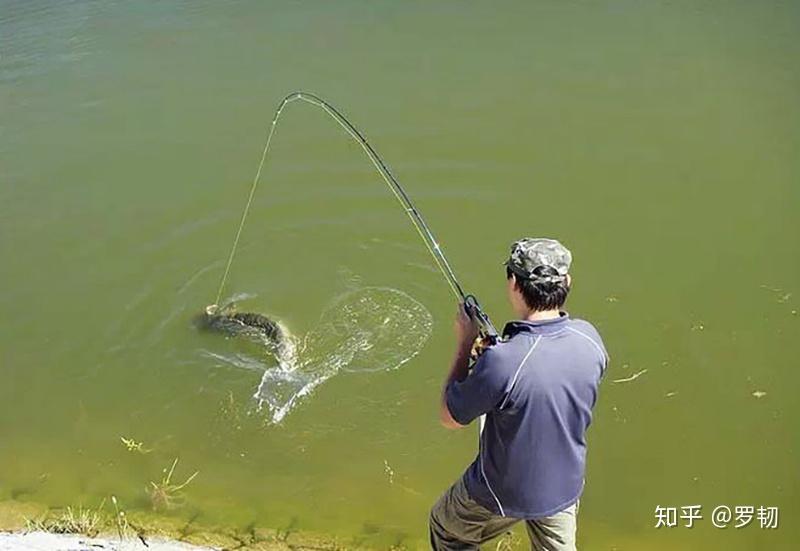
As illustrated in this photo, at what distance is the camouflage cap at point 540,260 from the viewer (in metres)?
3.34

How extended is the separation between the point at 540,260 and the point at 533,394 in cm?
54

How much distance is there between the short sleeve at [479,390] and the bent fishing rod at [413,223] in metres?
0.27

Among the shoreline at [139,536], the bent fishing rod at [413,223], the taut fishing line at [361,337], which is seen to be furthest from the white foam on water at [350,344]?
the shoreline at [139,536]

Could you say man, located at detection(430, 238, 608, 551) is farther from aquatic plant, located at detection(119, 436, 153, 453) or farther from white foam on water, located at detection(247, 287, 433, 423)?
aquatic plant, located at detection(119, 436, 153, 453)

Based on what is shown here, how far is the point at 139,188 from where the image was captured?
957cm

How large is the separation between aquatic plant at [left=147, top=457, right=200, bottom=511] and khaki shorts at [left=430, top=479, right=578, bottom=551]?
2513 mm

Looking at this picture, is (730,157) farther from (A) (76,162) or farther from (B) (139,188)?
(A) (76,162)

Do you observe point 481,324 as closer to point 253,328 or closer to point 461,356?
point 461,356

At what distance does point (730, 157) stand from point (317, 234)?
4.65m

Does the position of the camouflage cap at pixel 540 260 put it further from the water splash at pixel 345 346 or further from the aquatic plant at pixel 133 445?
the aquatic plant at pixel 133 445

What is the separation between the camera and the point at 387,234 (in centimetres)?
848

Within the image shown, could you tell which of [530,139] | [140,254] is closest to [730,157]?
[530,139]

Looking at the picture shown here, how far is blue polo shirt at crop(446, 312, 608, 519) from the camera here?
3309 millimetres

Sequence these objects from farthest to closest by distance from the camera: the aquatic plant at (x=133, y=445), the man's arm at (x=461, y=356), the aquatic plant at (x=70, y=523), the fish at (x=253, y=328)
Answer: the fish at (x=253, y=328)
the aquatic plant at (x=133, y=445)
the aquatic plant at (x=70, y=523)
the man's arm at (x=461, y=356)
